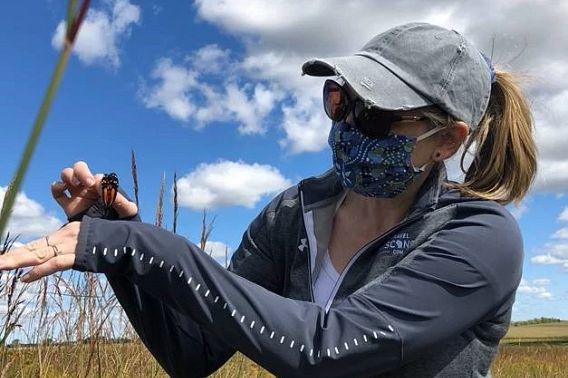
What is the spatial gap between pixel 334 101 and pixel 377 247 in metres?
0.45

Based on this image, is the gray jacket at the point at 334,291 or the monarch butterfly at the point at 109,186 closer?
the gray jacket at the point at 334,291

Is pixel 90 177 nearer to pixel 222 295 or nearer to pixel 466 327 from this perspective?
pixel 222 295

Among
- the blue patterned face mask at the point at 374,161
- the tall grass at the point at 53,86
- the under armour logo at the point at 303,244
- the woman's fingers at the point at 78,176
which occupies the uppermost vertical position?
the blue patterned face mask at the point at 374,161

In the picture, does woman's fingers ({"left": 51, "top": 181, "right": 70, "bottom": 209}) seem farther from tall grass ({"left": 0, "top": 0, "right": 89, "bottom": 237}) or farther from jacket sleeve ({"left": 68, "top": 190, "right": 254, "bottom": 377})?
tall grass ({"left": 0, "top": 0, "right": 89, "bottom": 237})

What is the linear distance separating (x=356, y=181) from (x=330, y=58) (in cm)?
39

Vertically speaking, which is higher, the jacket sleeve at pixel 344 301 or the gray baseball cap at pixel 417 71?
the gray baseball cap at pixel 417 71

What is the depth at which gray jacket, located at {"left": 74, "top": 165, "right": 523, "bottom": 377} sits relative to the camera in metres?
1.54

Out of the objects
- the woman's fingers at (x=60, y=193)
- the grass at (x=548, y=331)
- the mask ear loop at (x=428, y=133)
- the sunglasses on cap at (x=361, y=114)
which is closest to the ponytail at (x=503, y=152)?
the mask ear loop at (x=428, y=133)

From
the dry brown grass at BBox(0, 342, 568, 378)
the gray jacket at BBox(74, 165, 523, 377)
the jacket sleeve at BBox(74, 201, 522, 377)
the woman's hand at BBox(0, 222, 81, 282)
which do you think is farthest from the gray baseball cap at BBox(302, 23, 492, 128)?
the dry brown grass at BBox(0, 342, 568, 378)

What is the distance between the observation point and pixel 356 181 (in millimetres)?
2275

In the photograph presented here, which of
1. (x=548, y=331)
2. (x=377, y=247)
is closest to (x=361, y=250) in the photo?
(x=377, y=247)

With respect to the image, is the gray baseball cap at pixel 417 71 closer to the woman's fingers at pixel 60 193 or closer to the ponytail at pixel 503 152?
the ponytail at pixel 503 152

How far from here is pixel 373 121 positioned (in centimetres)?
218

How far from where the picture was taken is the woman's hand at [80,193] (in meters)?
1.73
